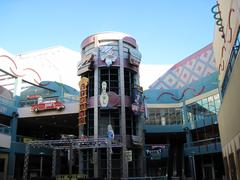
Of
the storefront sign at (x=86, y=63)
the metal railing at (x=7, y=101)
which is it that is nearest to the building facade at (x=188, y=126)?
the storefront sign at (x=86, y=63)

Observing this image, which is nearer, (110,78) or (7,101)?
(110,78)

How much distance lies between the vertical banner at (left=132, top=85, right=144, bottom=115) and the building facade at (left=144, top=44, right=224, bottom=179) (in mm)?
9286

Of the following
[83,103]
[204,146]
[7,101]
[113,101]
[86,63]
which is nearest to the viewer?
[113,101]

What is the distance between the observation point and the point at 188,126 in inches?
1885

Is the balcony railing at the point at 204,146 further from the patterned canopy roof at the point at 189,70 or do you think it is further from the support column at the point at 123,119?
the support column at the point at 123,119

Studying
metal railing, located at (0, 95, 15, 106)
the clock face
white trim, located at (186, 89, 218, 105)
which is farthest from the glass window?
white trim, located at (186, 89, 218, 105)

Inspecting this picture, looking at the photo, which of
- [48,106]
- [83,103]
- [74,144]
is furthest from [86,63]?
[74,144]

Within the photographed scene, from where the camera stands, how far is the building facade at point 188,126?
43.9 m

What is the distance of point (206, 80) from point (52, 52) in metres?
28.8

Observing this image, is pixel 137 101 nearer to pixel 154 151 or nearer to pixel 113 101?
pixel 113 101

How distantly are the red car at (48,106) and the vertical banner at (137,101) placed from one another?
9349 millimetres

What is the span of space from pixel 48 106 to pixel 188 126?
73.9ft

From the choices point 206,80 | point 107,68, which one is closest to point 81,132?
point 107,68

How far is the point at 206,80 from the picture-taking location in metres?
46.0
